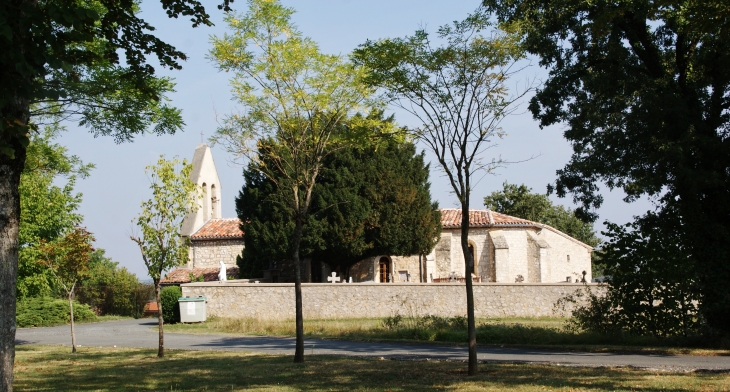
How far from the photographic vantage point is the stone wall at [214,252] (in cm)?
4562

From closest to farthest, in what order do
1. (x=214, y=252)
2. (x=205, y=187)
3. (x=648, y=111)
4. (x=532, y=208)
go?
(x=648, y=111), (x=214, y=252), (x=205, y=187), (x=532, y=208)

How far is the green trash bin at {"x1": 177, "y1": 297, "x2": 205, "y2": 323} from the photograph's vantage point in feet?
96.3

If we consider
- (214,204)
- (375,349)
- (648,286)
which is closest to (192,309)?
(375,349)

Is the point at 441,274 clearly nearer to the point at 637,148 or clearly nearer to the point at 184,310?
the point at 184,310

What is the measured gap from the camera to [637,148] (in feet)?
58.0

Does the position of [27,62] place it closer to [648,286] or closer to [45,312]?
[648,286]

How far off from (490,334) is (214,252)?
29.4 metres

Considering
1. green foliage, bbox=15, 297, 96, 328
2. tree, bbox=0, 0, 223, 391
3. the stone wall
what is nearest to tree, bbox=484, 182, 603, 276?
the stone wall

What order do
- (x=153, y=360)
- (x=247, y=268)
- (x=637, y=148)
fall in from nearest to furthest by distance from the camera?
1. (x=153, y=360)
2. (x=637, y=148)
3. (x=247, y=268)

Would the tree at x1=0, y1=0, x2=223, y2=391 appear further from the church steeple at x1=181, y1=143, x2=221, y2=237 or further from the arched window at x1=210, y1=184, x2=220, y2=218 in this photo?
the arched window at x1=210, y1=184, x2=220, y2=218

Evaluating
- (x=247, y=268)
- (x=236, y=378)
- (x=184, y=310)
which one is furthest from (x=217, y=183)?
(x=236, y=378)

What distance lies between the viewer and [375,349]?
18969 mm

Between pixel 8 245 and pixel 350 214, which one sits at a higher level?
pixel 350 214

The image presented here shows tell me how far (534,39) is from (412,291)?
13.7 metres
